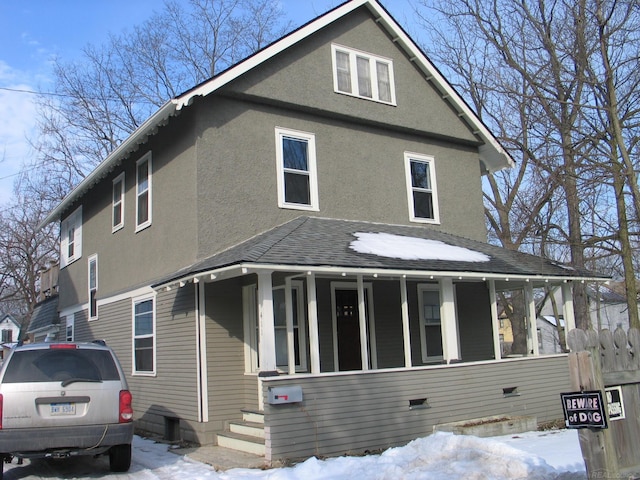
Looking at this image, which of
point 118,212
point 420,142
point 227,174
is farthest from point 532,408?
point 118,212

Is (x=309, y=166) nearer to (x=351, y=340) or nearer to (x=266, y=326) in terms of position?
(x=351, y=340)

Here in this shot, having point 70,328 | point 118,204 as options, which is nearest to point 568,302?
point 118,204

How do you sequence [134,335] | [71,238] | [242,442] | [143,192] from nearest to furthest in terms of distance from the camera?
[242,442]
[134,335]
[143,192]
[71,238]

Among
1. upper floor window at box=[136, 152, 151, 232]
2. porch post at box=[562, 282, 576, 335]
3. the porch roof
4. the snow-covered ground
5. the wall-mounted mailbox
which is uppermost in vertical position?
upper floor window at box=[136, 152, 151, 232]

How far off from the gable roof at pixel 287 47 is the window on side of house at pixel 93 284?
1.99 m

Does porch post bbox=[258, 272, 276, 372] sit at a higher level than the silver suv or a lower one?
higher

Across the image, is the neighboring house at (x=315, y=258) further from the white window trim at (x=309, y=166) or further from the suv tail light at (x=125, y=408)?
the suv tail light at (x=125, y=408)

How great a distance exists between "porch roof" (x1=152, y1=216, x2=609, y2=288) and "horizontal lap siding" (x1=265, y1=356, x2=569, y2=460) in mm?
1765

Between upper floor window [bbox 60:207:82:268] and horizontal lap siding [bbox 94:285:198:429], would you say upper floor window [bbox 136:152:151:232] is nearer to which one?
horizontal lap siding [bbox 94:285:198:429]

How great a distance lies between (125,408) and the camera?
7969mm

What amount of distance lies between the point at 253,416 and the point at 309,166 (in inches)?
209

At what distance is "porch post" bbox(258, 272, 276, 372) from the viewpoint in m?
9.45

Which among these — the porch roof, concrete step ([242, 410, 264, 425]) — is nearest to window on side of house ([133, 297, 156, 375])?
the porch roof

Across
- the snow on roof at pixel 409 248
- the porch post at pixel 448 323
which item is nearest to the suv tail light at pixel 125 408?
the snow on roof at pixel 409 248
